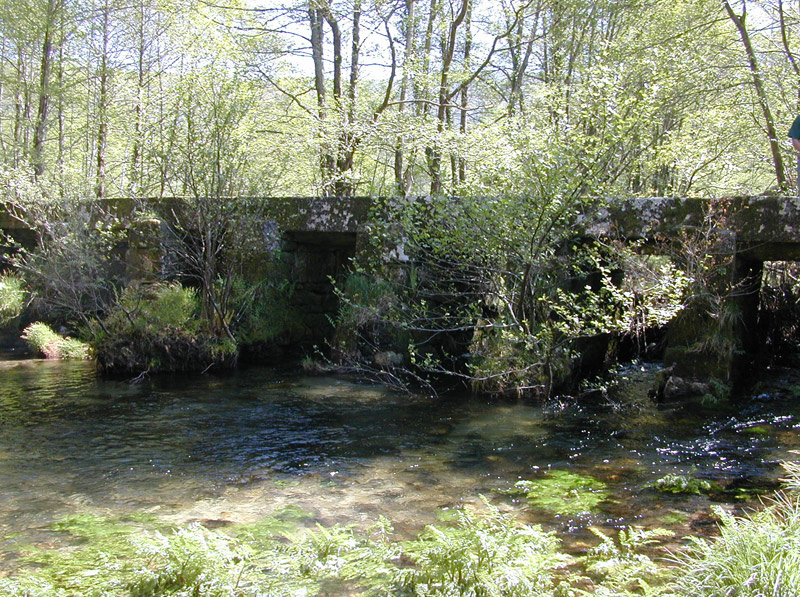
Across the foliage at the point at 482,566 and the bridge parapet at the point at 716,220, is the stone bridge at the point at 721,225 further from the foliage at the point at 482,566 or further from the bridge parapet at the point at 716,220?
the foliage at the point at 482,566

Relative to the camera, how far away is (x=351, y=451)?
5816 millimetres

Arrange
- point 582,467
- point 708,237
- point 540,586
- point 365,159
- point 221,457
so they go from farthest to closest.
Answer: point 365,159
point 708,237
point 221,457
point 582,467
point 540,586

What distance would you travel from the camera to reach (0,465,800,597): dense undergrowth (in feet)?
8.92

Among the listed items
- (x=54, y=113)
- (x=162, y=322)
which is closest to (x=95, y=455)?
(x=162, y=322)

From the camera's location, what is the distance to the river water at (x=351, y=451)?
4371 millimetres

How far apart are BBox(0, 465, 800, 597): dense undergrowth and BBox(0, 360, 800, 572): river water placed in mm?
563

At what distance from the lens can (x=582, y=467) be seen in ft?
17.3

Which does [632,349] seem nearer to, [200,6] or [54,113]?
[200,6]

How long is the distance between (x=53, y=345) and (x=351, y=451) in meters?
7.26

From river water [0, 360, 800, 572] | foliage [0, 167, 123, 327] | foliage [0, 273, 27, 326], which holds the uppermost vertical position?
foliage [0, 167, 123, 327]

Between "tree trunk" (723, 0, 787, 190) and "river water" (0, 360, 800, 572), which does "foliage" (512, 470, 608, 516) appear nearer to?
"river water" (0, 360, 800, 572)

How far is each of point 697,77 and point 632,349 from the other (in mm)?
4909

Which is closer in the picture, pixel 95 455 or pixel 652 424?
pixel 95 455

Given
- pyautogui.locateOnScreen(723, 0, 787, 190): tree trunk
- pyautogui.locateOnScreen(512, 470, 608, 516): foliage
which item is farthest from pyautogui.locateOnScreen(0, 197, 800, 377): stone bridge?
pyautogui.locateOnScreen(723, 0, 787, 190): tree trunk
